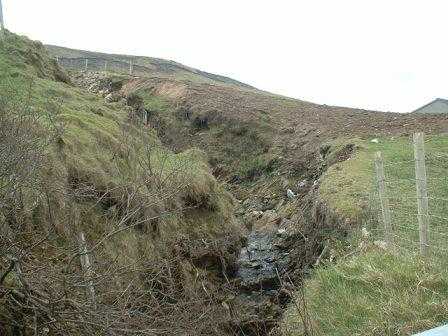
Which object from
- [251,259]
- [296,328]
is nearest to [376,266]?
[296,328]

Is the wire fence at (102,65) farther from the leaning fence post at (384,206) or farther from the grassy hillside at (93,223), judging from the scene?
the leaning fence post at (384,206)

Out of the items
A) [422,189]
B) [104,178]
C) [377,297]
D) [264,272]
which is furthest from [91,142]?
[377,297]

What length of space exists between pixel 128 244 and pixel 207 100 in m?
16.6

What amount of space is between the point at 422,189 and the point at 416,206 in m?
2.53

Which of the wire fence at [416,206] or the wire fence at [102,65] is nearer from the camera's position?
the wire fence at [416,206]

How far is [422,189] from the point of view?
5758 mm

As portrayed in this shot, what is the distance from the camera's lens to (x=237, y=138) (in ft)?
66.5

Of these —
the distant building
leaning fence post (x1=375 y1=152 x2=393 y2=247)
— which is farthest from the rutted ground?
the distant building

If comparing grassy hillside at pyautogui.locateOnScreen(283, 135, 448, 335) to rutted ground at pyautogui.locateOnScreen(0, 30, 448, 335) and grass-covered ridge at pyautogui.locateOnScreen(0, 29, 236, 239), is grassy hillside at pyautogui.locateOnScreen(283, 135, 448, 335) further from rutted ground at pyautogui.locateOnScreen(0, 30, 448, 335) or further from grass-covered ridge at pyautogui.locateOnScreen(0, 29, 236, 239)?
grass-covered ridge at pyautogui.locateOnScreen(0, 29, 236, 239)

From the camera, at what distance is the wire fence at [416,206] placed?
18.9 feet

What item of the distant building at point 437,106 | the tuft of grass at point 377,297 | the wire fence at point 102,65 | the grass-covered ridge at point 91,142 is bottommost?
the tuft of grass at point 377,297

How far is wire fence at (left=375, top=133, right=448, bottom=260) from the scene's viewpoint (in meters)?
5.75

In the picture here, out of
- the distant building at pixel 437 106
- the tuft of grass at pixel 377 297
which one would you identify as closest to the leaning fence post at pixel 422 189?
the tuft of grass at pixel 377 297

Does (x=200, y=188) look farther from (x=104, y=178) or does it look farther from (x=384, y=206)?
(x=384, y=206)
